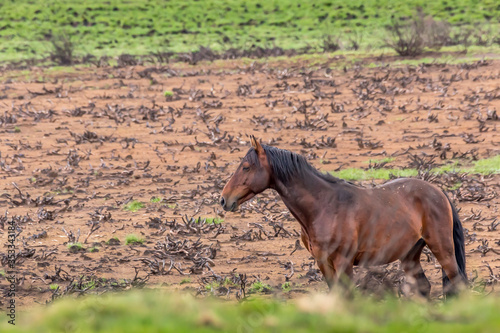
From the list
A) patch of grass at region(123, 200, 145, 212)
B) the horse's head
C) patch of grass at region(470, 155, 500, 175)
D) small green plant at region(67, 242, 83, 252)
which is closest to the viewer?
the horse's head

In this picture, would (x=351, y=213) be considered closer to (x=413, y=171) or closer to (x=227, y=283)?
(x=227, y=283)

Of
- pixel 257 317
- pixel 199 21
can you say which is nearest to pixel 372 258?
pixel 257 317

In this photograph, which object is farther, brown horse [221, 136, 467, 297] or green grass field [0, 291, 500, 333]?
brown horse [221, 136, 467, 297]

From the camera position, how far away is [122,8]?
46125 mm

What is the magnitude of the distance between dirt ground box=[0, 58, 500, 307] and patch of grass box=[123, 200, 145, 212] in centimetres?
10

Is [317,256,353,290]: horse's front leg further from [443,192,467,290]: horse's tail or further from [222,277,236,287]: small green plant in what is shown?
[222,277,236,287]: small green plant

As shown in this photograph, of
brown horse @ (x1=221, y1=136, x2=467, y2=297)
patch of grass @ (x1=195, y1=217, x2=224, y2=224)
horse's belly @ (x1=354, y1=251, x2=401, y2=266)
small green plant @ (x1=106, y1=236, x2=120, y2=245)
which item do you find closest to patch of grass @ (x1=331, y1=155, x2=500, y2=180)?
patch of grass @ (x1=195, y1=217, x2=224, y2=224)

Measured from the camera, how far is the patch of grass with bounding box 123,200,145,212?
1160cm

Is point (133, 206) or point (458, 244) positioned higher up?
point (458, 244)

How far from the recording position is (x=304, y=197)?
6.59 metres

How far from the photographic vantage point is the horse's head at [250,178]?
6676 mm

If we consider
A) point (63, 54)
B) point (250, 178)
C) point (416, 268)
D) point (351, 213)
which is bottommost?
point (63, 54)

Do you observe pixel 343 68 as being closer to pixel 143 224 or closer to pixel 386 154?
pixel 386 154

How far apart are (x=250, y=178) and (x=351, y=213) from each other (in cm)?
99
